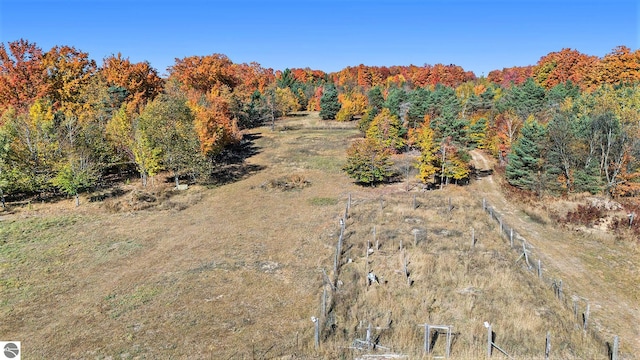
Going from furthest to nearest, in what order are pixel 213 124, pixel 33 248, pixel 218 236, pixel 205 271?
pixel 213 124 < pixel 218 236 < pixel 33 248 < pixel 205 271

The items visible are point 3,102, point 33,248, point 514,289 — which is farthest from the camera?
point 3,102

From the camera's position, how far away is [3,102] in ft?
179

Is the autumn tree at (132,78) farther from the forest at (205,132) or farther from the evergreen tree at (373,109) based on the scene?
the evergreen tree at (373,109)

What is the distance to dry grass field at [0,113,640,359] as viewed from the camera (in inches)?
639

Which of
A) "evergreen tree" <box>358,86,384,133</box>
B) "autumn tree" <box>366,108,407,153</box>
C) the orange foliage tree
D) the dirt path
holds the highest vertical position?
the orange foliage tree

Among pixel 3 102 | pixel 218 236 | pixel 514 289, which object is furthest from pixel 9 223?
pixel 514 289

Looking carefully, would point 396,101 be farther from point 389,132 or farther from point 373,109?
point 389,132

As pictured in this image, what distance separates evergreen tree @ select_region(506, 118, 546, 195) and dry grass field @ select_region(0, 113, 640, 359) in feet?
17.7

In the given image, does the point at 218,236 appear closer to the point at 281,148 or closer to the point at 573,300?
the point at 573,300

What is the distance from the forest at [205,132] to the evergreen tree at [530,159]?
0.12 m

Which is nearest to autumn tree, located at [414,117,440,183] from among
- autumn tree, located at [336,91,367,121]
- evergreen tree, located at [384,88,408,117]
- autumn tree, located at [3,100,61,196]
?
evergreen tree, located at [384,88,408,117]

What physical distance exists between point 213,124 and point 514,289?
41.8m

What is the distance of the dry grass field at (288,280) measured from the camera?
16234mm

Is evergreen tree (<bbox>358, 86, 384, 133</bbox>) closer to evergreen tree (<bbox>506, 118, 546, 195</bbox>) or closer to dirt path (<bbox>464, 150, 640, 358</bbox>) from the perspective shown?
evergreen tree (<bbox>506, 118, 546, 195</bbox>)
